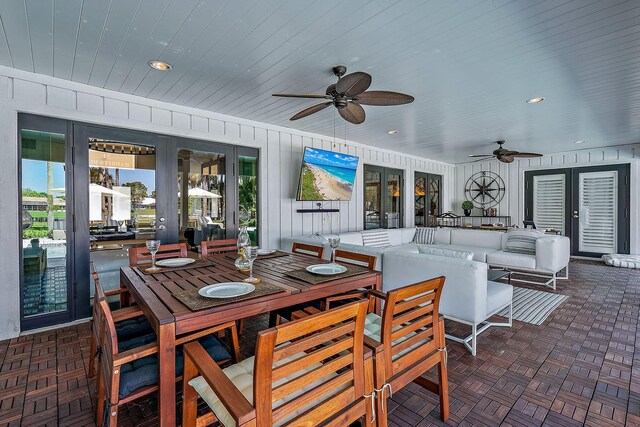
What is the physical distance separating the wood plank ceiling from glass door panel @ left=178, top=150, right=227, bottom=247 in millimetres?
738

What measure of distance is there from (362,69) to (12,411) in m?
3.70

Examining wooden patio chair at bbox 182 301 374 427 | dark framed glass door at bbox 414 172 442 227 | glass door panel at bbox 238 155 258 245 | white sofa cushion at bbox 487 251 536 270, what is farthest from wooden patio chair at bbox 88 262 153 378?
dark framed glass door at bbox 414 172 442 227

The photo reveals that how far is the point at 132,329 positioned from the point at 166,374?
0.71m

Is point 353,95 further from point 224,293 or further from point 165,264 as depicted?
point 165,264

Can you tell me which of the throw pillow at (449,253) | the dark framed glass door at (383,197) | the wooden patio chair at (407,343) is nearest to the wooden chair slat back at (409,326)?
the wooden patio chair at (407,343)

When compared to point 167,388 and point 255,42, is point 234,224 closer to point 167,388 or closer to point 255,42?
point 255,42

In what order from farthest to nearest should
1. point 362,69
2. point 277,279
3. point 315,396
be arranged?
point 362,69 < point 277,279 < point 315,396

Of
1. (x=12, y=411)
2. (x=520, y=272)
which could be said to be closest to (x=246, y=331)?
(x=12, y=411)

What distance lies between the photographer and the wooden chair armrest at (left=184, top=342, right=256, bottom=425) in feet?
3.33

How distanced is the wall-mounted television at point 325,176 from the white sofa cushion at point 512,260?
2776 millimetres

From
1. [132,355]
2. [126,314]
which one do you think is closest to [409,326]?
[132,355]

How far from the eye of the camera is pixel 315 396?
47.3 inches

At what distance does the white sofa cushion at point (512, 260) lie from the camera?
495 centimetres

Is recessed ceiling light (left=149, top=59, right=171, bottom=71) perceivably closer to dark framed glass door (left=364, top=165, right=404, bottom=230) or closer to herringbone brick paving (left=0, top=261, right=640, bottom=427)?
herringbone brick paving (left=0, top=261, right=640, bottom=427)
